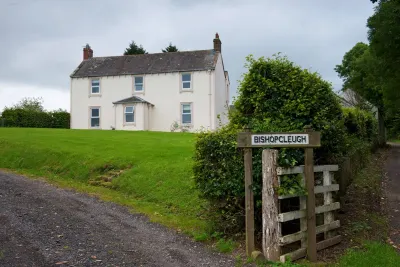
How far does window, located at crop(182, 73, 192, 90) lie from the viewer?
1438 inches

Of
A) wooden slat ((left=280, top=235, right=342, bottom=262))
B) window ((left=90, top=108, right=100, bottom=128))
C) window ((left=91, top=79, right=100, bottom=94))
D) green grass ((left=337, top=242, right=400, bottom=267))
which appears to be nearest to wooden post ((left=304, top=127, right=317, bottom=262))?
wooden slat ((left=280, top=235, right=342, bottom=262))

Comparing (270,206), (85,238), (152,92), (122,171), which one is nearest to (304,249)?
(270,206)

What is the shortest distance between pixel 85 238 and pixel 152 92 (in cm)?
3045

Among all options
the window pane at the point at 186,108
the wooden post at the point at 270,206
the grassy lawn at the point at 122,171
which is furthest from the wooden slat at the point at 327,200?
the window pane at the point at 186,108

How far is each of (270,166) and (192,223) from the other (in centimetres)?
290

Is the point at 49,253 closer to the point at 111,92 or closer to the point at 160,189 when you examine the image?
the point at 160,189

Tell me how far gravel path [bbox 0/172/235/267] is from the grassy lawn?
690mm

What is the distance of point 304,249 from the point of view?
6789 mm

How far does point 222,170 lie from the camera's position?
763 cm

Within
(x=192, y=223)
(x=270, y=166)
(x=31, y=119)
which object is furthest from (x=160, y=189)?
(x=31, y=119)

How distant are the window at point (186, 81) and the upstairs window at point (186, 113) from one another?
→ 1579 millimetres

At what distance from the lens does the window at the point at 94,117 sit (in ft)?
126

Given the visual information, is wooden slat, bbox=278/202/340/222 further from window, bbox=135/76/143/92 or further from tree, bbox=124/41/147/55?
tree, bbox=124/41/147/55

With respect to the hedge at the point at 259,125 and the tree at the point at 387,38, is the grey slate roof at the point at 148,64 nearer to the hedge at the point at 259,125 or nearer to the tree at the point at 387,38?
the tree at the point at 387,38
